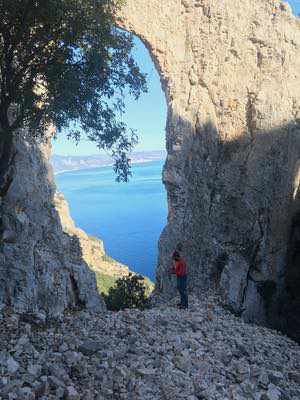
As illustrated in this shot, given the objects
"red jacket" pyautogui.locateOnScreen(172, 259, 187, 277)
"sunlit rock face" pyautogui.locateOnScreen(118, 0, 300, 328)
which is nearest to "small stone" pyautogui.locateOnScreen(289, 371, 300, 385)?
"red jacket" pyautogui.locateOnScreen(172, 259, 187, 277)

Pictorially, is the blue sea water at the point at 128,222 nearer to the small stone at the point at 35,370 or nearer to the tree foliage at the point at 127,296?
the tree foliage at the point at 127,296

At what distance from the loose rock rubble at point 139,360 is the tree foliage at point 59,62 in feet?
17.7

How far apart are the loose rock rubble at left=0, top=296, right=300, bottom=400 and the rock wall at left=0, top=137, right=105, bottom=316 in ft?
3.29

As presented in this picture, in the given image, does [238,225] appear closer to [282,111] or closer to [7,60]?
[282,111]

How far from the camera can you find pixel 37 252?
14.7m

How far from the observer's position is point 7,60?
36.0 feet

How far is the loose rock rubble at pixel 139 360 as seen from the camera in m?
8.62

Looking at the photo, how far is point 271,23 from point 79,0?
60.6ft

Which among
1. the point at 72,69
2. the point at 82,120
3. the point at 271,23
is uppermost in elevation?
the point at 271,23

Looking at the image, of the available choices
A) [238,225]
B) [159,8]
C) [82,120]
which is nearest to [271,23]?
[159,8]

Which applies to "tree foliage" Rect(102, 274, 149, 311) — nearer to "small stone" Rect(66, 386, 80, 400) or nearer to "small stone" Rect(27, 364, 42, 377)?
"small stone" Rect(27, 364, 42, 377)

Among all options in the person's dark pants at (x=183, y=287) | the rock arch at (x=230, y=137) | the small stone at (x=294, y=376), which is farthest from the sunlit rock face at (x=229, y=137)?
the small stone at (x=294, y=376)

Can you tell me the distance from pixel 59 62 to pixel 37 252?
22.5 ft

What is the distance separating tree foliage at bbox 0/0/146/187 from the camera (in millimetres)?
10430
